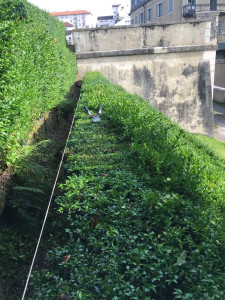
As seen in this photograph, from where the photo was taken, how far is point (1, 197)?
163 inches

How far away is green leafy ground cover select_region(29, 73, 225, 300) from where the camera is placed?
2064 mm

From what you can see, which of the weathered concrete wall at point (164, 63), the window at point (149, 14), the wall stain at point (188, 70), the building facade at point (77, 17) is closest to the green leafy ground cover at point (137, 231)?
the weathered concrete wall at point (164, 63)

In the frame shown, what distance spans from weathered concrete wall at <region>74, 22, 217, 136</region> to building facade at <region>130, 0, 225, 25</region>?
9.35m

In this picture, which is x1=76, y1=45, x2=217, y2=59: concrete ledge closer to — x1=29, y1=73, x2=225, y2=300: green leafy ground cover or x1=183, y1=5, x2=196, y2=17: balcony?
x1=29, y1=73, x2=225, y2=300: green leafy ground cover

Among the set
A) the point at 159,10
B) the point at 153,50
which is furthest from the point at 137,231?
the point at 159,10

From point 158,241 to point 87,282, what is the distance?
686mm

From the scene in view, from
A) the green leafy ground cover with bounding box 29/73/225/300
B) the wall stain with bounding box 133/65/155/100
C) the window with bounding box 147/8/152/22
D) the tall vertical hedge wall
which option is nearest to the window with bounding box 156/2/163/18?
the window with bounding box 147/8/152/22

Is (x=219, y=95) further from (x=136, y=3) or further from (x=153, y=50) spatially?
(x=136, y=3)

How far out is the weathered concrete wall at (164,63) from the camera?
1411 centimetres

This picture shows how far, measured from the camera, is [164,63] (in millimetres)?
14719

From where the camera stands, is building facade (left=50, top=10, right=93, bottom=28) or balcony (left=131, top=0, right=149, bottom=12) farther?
building facade (left=50, top=10, right=93, bottom=28)

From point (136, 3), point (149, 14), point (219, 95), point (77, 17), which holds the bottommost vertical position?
point (219, 95)

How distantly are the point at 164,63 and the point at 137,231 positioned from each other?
44.3ft

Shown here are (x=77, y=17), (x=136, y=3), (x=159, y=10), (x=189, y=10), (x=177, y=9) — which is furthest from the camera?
(x=77, y=17)
